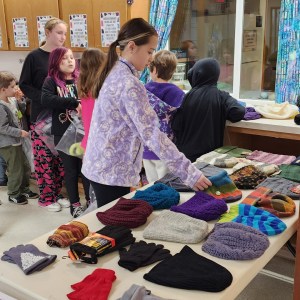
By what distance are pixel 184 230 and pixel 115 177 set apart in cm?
41

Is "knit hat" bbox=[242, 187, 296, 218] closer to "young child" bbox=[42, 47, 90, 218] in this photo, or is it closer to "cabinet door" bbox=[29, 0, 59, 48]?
"young child" bbox=[42, 47, 90, 218]

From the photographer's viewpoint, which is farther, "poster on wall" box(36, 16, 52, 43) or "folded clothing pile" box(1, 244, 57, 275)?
"poster on wall" box(36, 16, 52, 43)

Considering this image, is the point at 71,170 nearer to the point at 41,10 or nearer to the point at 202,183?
the point at 202,183

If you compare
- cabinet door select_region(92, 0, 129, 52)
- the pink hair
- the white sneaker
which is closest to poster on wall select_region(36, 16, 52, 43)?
cabinet door select_region(92, 0, 129, 52)

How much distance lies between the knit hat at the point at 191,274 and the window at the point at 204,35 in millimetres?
2870

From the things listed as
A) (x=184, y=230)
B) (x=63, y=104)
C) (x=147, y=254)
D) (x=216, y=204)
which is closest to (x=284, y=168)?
(x=216, y=204)

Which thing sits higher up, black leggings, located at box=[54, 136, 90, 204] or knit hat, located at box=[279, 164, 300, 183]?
knit hat, located at box=[279, 164, 300, 183]

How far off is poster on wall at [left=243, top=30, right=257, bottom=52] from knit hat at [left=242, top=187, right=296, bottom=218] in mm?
2268

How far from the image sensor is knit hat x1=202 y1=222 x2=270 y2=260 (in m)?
1.16

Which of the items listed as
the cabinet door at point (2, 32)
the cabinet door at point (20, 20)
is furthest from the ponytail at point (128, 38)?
the cabinet door at point (2, 32)

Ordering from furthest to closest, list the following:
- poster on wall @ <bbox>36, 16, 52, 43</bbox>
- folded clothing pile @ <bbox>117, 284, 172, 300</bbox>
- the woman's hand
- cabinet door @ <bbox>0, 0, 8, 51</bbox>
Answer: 1. cabinet door @ <bbox>0, 0, 8, 51</bbox>
2. poster on wall @ <bbox>36, 16, 52, 43</bbox>
3. the woman's hand
4. folded clothing pile @ <bbox>117, 284, 172, 300</bbox>

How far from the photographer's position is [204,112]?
2477mm

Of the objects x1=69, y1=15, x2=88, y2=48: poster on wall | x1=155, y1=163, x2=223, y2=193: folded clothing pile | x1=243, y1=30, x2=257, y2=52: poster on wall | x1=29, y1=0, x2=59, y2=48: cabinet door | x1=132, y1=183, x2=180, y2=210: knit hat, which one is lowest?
x1=155, y1=163, x2=223, y2=193: folded clothing pile

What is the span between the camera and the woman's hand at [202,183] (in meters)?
1.48
